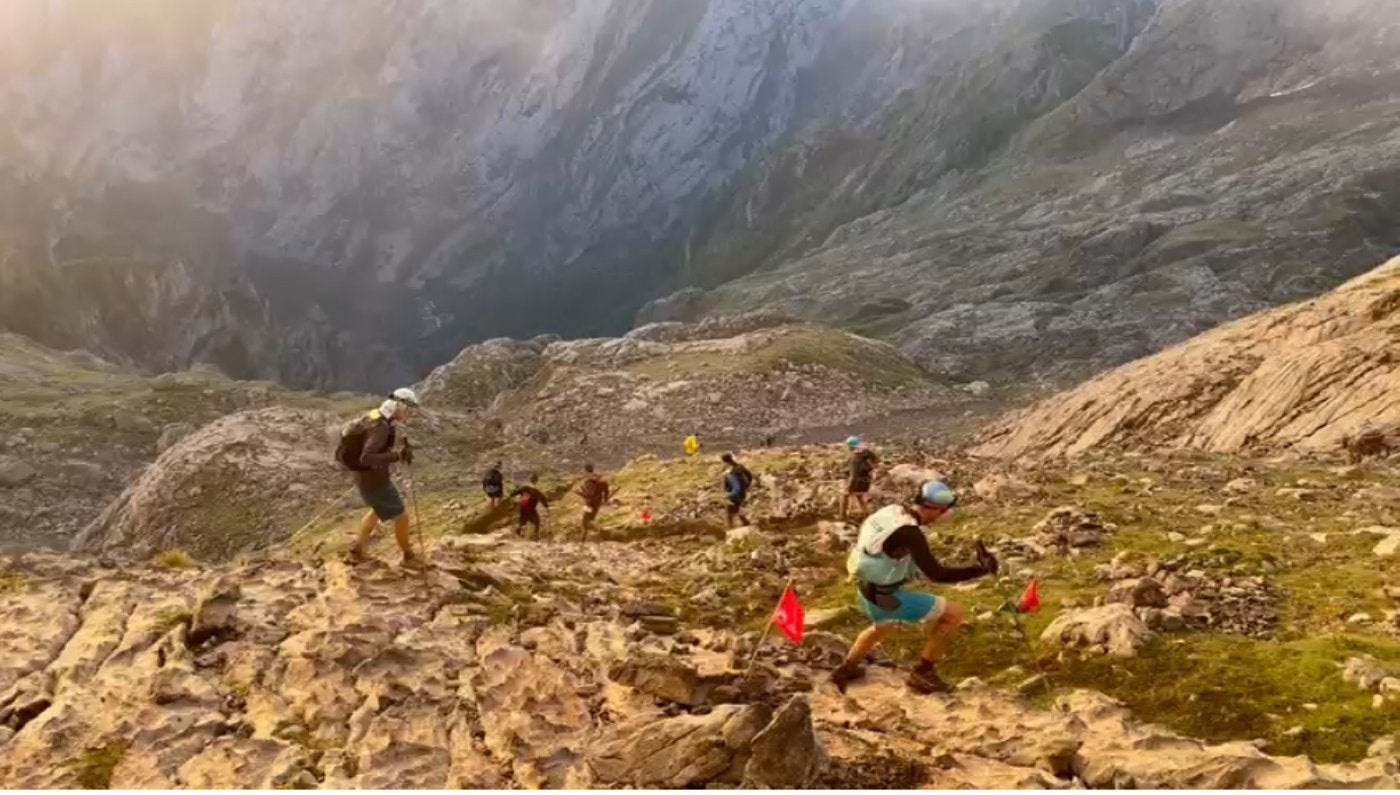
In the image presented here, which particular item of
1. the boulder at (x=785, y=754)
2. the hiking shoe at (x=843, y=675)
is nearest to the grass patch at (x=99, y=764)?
the boulder at (x=785, y=754)

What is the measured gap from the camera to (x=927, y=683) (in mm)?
10664

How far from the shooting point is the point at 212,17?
167875 millimetres

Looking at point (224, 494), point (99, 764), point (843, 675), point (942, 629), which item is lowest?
point (843, 675)

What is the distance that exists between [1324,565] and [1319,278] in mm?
86868

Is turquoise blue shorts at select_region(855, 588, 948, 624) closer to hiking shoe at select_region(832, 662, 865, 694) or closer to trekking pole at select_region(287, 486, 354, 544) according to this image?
hiking shoe at select_region(832, 662, 865, 694)

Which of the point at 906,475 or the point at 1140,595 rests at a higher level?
the point at 906,475

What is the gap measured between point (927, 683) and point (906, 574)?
125cm

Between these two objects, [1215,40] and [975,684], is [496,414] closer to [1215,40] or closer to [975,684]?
[975,684]

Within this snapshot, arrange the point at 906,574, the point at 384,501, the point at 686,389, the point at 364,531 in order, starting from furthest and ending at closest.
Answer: the point at 686,389
the point at 364,531
the point at 384,501
the point at 906,574

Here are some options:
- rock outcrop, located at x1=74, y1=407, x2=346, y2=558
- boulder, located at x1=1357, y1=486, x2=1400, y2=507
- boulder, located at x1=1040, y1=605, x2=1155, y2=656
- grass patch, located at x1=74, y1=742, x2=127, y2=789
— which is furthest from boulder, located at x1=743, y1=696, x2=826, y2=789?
rock outcrop, located at x1=74, y1=407, x2=346, y2=558

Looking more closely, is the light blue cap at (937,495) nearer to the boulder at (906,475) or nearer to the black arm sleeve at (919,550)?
the black arm sleeve at (919,550)

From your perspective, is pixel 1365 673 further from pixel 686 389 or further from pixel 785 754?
pixel 686 389

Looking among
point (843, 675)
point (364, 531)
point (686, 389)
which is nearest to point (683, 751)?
point (843, 675)

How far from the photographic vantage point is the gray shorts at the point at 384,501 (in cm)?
1509
